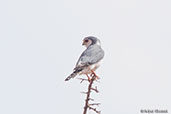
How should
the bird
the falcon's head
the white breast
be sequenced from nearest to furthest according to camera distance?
the bird
the white breast
the falcon's head

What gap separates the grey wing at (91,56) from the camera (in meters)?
9.30

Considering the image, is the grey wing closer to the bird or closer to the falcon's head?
the bird

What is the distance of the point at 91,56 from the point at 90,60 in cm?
31

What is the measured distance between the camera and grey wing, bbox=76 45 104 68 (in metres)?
9.30

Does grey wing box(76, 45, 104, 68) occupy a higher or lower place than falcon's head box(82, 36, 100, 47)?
lower

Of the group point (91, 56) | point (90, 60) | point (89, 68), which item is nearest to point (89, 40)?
point (91, 56)

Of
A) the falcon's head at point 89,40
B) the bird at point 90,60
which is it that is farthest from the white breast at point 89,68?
the falcon's head at point 89,40

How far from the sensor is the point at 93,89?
396 centimetres

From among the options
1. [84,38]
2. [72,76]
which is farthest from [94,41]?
[72,76]

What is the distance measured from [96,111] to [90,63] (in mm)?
6107

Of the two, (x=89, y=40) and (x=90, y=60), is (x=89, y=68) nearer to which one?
(x=90, y=60)

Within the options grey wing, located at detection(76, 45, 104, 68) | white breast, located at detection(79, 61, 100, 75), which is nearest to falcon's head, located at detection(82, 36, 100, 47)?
grey wing, located at detection(76, 45, 104, 68)

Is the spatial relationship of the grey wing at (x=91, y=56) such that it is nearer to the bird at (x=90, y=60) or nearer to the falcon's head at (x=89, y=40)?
the bird at (x=90, y=60)

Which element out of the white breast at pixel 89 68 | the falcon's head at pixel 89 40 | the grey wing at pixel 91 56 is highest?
the falcon's head at pixel 89 40
